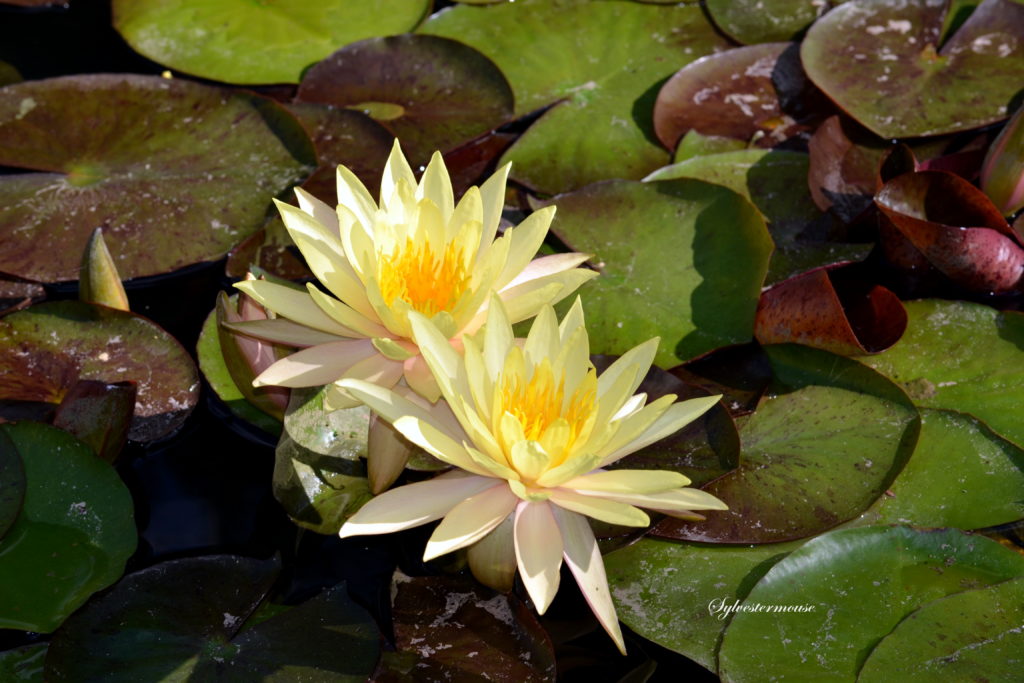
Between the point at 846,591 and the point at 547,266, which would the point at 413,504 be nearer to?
the point at 547,266

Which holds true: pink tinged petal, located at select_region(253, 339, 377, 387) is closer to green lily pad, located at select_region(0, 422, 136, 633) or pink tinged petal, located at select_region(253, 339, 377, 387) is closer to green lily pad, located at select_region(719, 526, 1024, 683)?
green lily pad, located at select_region(0, 422, 136, 633)

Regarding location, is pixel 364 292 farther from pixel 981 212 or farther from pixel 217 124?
pixel 981 212

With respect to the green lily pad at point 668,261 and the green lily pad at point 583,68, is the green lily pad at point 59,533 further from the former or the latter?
the green lily pad at point 583,68

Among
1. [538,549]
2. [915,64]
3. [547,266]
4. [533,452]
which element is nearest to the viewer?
[533,452]

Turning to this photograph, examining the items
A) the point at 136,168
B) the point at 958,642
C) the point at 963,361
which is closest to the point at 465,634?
the point at 958,642

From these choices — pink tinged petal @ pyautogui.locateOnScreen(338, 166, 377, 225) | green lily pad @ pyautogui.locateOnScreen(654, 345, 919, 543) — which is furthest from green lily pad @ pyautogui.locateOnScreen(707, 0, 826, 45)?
pink tinged petal @ pyautogui.locateOnScreen(338, 166, 377, 225)

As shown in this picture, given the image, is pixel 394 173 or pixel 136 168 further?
pixel 136 168
